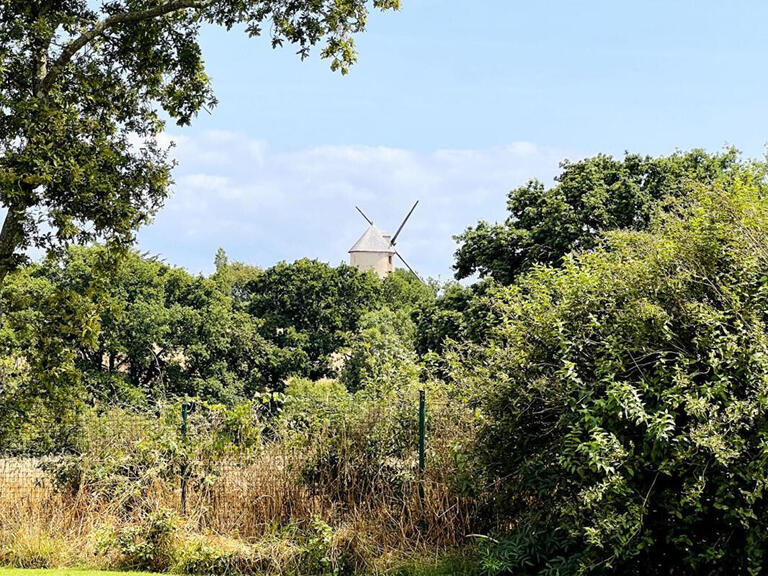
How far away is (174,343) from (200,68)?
2724 centimetres

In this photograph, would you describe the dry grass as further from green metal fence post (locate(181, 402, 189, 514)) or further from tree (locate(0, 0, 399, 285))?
tree (locate(0, 0, 399, 285))

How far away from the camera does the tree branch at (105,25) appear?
1050 centimetres

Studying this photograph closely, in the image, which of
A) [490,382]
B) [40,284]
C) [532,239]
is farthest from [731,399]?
[40,284]

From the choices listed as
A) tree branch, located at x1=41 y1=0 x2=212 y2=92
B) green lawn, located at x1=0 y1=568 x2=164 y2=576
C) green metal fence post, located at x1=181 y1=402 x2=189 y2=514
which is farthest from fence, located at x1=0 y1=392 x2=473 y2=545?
tree branch, located at x1=41 y1=0 x2=212 y2=92

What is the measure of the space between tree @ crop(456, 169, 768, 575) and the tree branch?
19.4 feet

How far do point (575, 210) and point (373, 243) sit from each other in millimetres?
47120

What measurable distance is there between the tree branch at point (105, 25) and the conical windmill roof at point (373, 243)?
2330 inches

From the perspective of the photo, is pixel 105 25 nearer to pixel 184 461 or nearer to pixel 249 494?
pixel 184 461

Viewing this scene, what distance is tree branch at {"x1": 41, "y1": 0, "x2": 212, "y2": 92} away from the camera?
10500 mm

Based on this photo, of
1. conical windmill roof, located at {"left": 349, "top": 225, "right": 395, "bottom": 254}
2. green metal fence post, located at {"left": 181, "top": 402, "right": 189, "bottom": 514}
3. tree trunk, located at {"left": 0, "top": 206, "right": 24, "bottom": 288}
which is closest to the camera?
tree trunk, located at {"left": 0, "top": 206, "right": 24, "bottom": 288}

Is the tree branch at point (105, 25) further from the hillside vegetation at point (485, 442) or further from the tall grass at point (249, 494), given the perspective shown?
the tall grass at point (249, 494)

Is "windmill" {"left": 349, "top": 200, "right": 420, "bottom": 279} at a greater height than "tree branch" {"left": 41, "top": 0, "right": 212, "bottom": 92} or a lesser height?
greater

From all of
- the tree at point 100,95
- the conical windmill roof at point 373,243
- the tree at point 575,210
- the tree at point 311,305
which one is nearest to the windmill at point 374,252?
the conical windmill roof at point 373,243

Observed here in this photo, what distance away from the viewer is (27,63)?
414 inches
